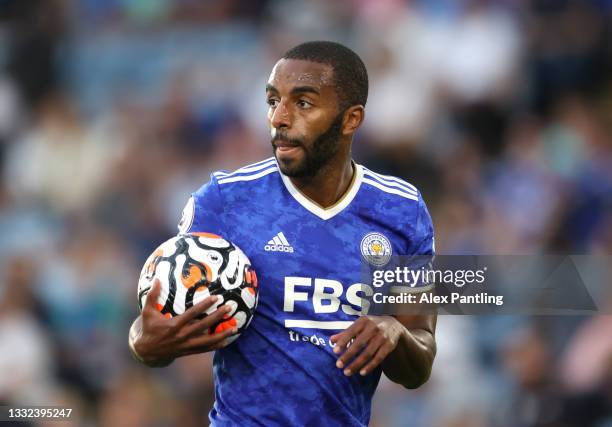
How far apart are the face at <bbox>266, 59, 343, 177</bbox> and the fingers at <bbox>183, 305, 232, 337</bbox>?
70 cm

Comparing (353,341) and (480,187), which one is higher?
(480,187)

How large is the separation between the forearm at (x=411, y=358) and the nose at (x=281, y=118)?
0.95 m

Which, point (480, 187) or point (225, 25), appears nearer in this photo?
point (480, 187)

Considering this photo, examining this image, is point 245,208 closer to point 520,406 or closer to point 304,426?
point 304,426

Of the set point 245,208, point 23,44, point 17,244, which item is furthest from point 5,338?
point 245,208

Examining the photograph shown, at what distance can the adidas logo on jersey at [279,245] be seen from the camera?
15.2 feet

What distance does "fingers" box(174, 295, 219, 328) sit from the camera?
414cm

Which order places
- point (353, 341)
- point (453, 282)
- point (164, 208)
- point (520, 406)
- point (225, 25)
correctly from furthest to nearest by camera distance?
point (225, 25)
point (164, 208)
point (520, 406)
point (453, 282)
point (353, 341)

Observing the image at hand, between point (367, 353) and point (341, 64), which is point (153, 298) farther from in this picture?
point (341, 64)

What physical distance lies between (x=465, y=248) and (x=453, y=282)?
3444 millimetres

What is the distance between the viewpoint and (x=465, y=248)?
8469 mm

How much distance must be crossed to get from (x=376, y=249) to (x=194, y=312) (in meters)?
0.93

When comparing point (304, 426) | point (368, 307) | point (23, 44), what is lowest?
point (304, 426)

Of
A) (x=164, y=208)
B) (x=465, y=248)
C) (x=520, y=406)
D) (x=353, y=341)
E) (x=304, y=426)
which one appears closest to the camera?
(x=353, y=341)
